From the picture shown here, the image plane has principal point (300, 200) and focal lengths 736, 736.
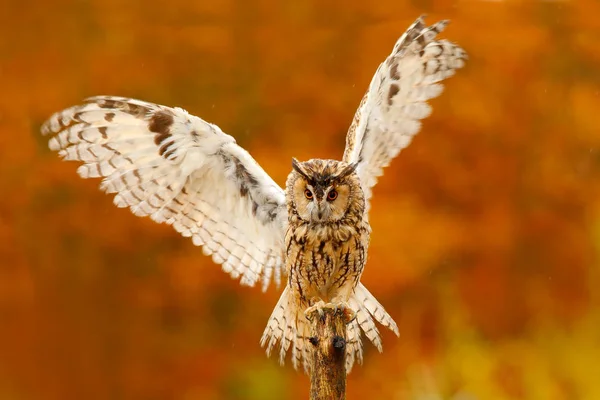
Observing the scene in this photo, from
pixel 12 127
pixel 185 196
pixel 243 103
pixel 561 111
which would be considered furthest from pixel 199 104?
pixel 561 111

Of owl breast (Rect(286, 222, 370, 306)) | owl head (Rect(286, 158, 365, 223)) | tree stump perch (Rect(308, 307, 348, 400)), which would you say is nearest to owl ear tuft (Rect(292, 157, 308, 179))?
owl head (Rect(286, 158, 365, 223))

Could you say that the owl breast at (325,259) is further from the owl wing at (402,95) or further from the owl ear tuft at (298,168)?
the owl wing at (402,95)

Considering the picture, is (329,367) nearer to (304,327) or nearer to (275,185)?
(304,327)

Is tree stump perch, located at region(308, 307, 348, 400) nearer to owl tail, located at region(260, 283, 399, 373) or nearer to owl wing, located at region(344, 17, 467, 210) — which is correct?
owl tail, located at region(260, 283, 399, 373)

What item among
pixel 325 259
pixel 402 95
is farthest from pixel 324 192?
pixel 402 95

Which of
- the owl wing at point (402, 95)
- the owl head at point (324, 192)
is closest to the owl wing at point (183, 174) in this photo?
the owl head at point (324, 192)

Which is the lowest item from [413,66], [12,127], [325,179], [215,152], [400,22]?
[325,179]

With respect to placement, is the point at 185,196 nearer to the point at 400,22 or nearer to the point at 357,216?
the point at 357,216
